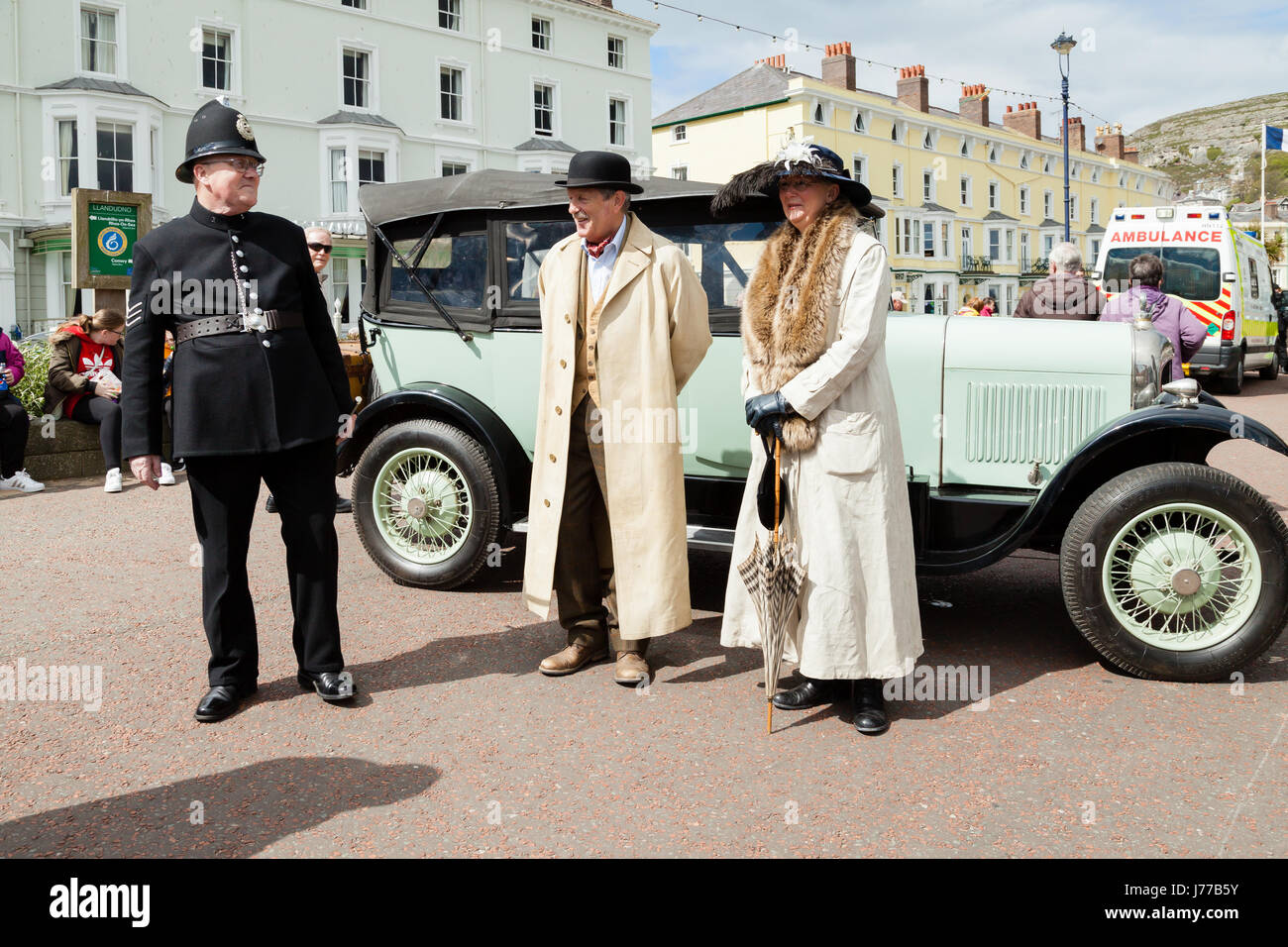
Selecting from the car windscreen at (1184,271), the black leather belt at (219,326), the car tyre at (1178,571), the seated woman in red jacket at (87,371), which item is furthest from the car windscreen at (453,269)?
the car windscreen at (1184,271)

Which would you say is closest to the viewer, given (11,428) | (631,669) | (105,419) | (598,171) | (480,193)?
(598,171)

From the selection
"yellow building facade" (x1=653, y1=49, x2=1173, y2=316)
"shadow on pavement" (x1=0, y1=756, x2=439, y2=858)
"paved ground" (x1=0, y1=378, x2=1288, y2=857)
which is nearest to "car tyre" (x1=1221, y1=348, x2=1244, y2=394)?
"paved ground" (x1=0, y1=378, x2=1288, y2=857)

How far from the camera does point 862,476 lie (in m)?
4.02

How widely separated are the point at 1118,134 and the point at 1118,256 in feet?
→ 206

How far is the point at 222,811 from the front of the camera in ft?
11.0

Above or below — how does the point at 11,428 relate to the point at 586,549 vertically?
above

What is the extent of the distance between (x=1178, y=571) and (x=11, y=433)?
30.4 feet

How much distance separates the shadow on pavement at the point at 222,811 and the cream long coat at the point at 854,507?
151 centimetres

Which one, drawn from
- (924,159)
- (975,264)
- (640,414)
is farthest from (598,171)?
(975,264)

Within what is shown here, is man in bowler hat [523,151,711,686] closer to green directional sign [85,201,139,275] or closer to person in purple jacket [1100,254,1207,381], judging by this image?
person in purple jacket [1100,254,1207,381]

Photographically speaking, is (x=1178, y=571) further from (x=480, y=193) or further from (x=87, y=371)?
(x=87, y=371)

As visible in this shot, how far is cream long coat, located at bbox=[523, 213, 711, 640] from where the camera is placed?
4.52 m
